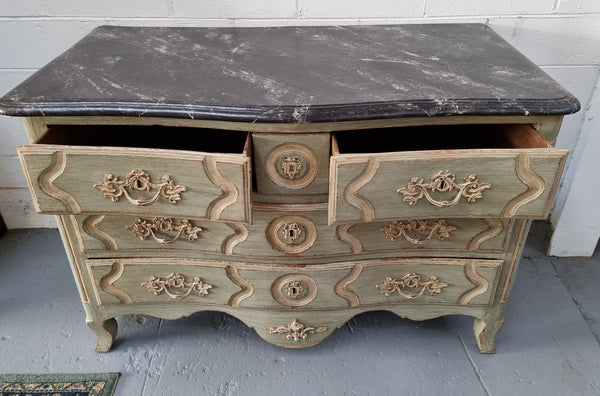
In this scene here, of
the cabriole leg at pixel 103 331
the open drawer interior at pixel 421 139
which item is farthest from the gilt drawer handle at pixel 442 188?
the cabriole leg at pixel 103 331

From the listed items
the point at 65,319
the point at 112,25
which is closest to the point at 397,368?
the point at 65,319

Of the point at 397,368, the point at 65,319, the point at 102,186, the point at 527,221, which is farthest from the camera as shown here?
the point at 65,319

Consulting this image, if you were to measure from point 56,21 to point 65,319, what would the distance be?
3.05 feet

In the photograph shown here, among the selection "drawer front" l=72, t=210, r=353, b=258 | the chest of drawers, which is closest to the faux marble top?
the chest of drawers

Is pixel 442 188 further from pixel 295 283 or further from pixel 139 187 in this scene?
pixel 139 187

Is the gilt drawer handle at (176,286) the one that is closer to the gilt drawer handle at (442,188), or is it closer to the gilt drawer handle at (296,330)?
the gilt drawer handle at (296,330)

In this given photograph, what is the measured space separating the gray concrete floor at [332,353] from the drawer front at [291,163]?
0.59 metres

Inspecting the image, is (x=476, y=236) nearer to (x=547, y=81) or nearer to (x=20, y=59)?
(x=547, y=81)

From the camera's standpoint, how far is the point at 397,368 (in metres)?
1.28

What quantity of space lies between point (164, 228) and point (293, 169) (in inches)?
13.6

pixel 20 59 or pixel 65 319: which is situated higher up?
pixel 20 59

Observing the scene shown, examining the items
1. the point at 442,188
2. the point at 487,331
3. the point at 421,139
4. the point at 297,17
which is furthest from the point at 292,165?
the point at 487,331

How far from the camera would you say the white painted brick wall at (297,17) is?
1.36 meters

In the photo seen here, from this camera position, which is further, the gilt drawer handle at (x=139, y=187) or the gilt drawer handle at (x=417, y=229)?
the gilt drawer handle at (x=417, y=229)
